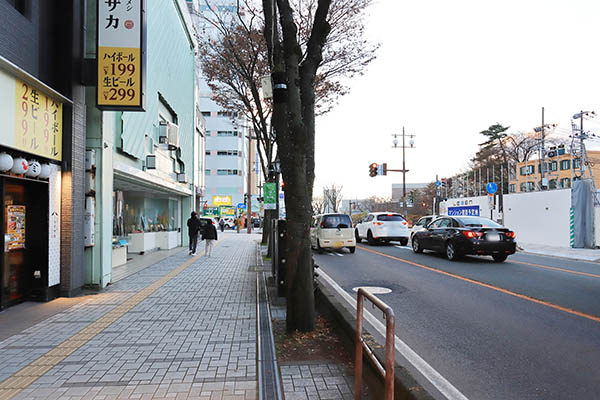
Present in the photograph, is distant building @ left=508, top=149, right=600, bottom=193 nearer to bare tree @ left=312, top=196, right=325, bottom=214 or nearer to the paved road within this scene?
bare tree @ left=312, top=196, right=325, bottom=214

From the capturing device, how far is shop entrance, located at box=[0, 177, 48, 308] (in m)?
6.94

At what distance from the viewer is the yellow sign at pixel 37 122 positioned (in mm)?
6463

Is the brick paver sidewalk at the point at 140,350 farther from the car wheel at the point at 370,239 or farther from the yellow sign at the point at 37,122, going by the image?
the car wheel at the point at 370,239

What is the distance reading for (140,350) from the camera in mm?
5012

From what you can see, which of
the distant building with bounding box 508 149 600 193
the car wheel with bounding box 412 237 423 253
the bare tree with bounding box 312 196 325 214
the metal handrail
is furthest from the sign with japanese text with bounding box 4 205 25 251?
the bare tree with bounding box 312 196 325 214

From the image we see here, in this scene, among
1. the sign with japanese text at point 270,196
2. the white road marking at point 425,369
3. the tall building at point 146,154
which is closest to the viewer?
the white road marking at point 425,369

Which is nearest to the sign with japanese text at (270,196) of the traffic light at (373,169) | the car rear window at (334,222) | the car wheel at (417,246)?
the car rear window at (334,222)

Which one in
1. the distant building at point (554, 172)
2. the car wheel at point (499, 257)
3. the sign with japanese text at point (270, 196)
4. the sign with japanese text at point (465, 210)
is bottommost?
the car wheel at point (499, 257)

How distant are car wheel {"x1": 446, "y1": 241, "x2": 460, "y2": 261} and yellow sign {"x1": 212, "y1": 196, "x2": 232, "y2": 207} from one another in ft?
180

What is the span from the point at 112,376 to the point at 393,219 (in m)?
17.2

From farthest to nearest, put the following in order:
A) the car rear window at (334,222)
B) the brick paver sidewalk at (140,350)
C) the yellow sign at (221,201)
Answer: the yellow sign at (221,201) → the car rear window at (334,222) → the brick paver sidewalk at (140,350)

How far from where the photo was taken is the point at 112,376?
13.8ft

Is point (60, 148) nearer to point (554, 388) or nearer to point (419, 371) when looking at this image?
point (419, 371)

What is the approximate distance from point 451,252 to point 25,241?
38.1 ft
